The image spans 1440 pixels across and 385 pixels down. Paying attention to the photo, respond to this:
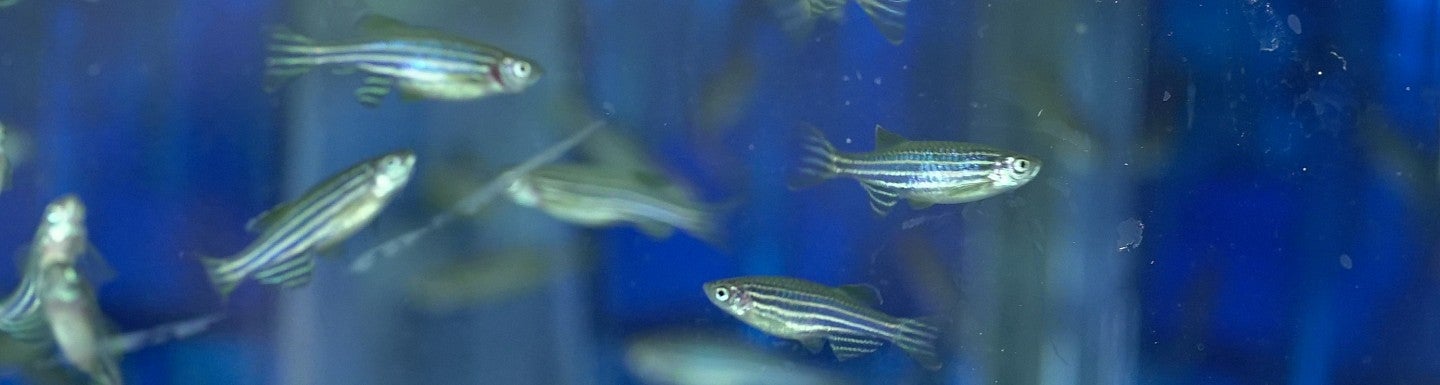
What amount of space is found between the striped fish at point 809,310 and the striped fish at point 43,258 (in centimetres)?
169

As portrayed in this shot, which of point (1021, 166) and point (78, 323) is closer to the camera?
point (1021, 166)

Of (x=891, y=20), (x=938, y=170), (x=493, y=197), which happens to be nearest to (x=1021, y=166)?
(x=938, y=170)

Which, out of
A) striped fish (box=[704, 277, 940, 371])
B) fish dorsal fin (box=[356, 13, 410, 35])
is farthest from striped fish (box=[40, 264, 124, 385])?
striped fish (box=[704, 277, 940, 371])

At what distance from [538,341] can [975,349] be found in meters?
1.47

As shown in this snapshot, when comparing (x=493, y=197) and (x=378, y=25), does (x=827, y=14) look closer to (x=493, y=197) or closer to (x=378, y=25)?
(x=493, y=197)

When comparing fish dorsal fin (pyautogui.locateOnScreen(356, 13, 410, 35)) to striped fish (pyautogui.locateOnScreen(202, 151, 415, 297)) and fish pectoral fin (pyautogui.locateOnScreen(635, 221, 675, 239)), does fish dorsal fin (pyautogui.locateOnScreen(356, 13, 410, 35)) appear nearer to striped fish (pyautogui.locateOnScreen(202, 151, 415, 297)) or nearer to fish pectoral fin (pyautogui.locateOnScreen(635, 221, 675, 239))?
striped fish (pyautogui.locateOnScreen(202, 151, 415, 297))

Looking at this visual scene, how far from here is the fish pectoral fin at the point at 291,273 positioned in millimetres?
2639

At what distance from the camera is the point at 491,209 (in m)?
3.29

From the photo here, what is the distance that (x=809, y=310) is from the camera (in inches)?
106

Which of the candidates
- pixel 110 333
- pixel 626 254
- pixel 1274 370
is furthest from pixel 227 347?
pixel 1274 370

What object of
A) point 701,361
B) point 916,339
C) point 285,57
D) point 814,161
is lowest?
point 701,361

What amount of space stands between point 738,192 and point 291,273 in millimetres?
1382

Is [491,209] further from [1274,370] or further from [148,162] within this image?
[1274,370]

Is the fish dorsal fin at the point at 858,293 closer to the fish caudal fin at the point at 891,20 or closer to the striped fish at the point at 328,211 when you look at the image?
the fish caudal fin at the point at 891,20
